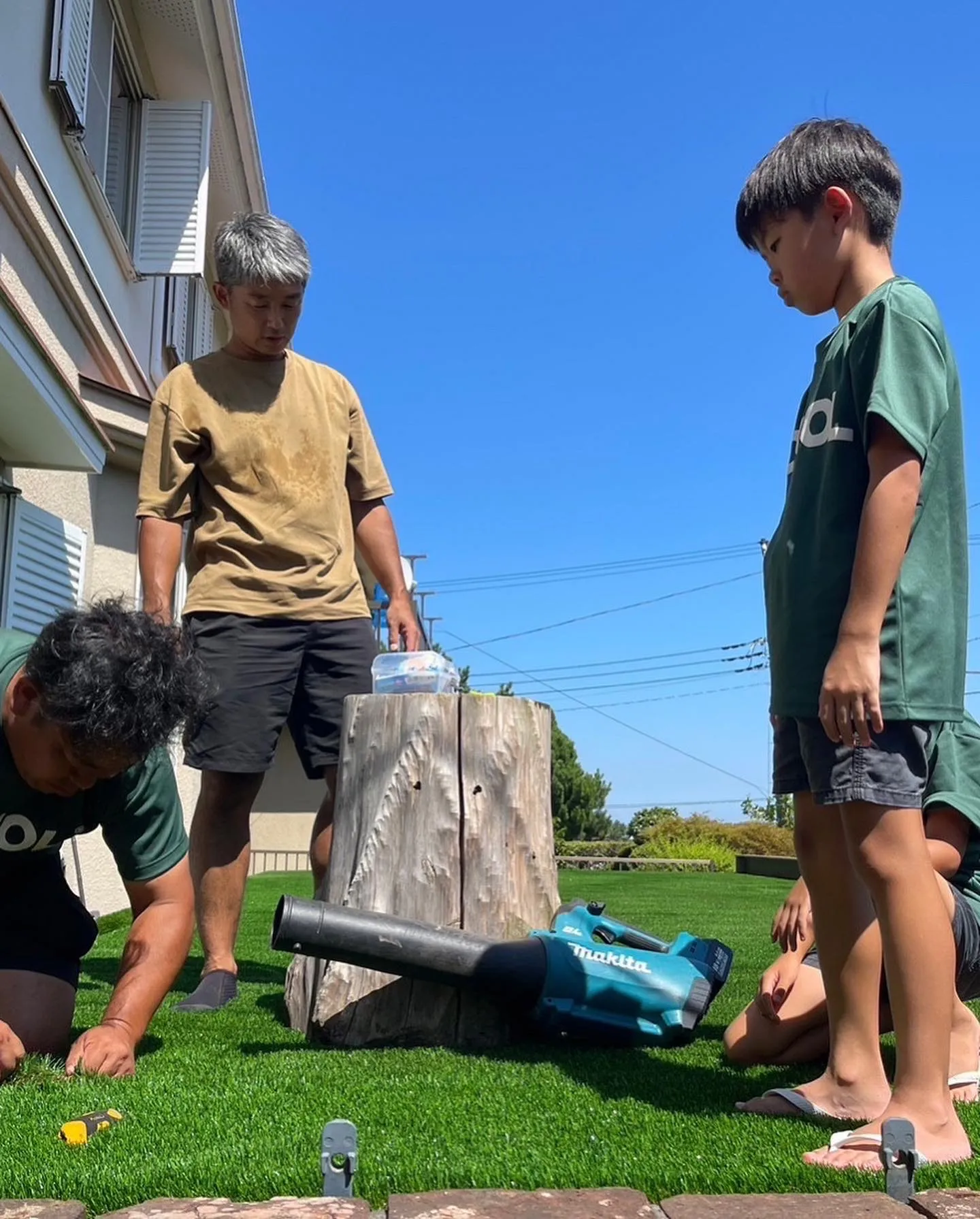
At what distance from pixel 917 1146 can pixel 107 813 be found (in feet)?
5.73

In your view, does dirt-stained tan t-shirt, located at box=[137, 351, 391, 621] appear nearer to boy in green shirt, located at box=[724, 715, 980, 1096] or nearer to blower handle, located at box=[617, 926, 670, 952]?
blower handle, located at box=[617, 926, 670, 952]

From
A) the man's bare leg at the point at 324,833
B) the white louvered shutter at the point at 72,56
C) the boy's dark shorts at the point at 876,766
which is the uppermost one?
the white louvered shutter at the point at 72,56

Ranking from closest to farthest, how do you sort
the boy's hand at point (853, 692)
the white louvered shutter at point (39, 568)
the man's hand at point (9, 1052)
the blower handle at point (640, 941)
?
the boy's hand at point (853, 692), the man's hand at point (9, 1052), the blower handle at point (640, 941), the white louvered shutter at point (39, 568)

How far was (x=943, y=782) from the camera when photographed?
107 inches

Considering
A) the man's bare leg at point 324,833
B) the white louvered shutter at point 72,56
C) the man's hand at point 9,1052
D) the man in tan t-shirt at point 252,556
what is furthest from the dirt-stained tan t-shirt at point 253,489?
the white louvered shutter at point 72,56

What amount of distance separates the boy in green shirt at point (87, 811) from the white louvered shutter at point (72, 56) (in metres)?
4.97

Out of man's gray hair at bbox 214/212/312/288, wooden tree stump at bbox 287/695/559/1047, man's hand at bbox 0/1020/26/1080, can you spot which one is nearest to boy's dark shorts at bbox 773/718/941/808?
wooden tree stump at bbox 287/695/559/1047

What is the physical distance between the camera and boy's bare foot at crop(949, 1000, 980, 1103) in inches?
89.7

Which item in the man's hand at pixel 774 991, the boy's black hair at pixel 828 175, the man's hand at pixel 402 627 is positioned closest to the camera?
the boy's black hair at pixel 828 175

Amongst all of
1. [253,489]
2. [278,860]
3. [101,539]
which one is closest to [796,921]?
[253,489]

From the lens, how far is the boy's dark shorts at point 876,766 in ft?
6.42

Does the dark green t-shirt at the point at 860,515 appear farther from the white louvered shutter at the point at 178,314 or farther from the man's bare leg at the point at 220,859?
the white louvered shutter at the point at 178,314

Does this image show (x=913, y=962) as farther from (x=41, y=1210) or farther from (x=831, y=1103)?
(x=41, y=1210)

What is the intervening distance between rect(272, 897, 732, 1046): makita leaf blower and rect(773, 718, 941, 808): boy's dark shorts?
958mm
